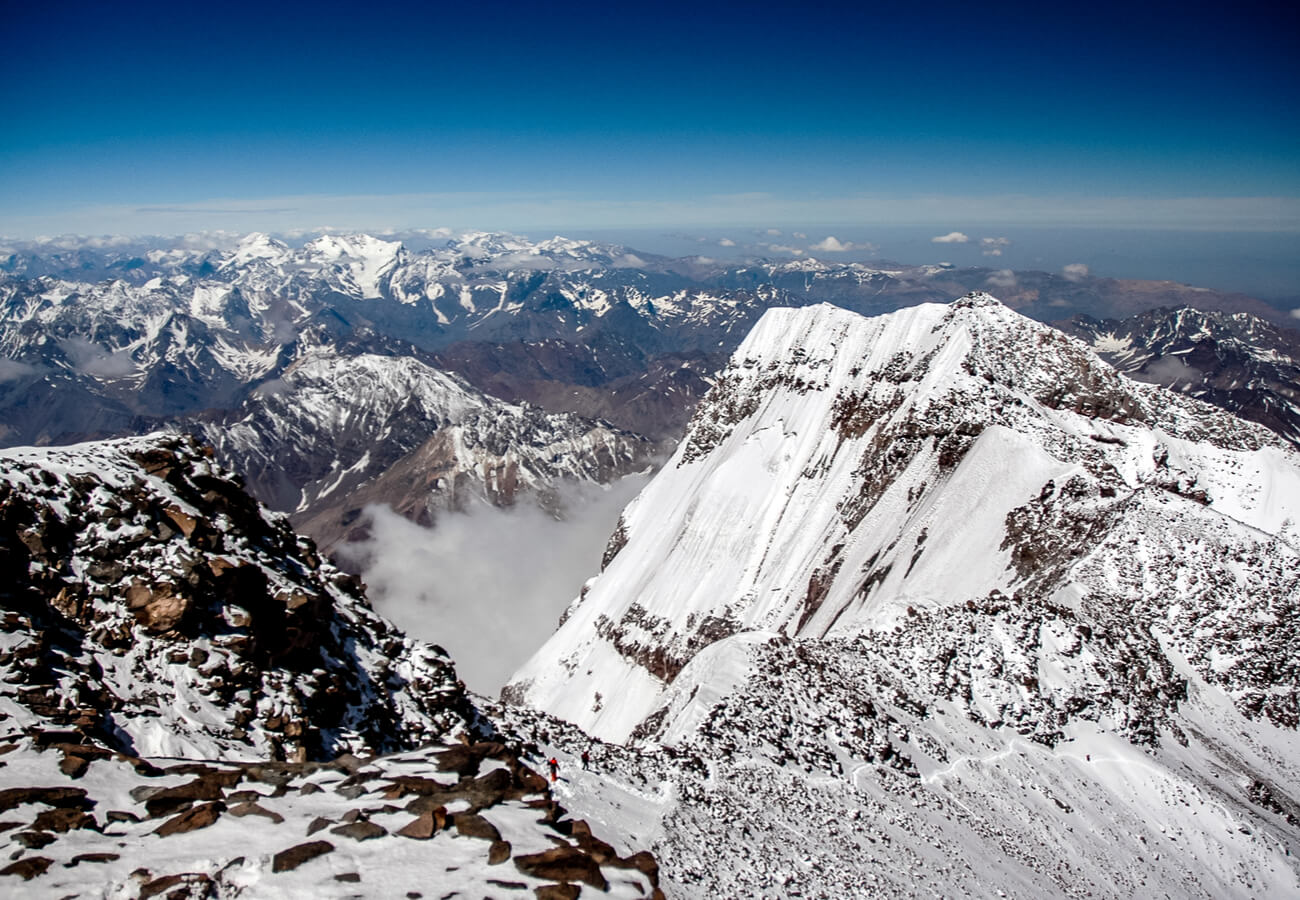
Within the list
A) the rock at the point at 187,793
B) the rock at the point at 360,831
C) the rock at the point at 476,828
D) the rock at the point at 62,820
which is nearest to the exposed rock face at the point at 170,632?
the rock at the point at 187,793

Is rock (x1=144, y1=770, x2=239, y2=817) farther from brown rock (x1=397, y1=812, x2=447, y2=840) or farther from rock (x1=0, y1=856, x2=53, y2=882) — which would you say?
brown rock (x1=397, y1=812, x2=447, y2=840)

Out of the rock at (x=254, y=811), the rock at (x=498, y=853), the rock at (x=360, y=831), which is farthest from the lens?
the rock at (x=254, y=811)

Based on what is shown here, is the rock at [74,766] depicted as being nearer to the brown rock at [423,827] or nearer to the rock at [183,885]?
the rock at [183,885]

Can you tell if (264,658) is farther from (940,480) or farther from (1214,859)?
(940,480)

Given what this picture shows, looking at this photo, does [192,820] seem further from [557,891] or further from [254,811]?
[557,891]

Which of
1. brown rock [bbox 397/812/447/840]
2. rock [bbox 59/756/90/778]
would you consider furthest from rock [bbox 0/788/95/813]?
brown rock [bbox 397/812/447/840]
